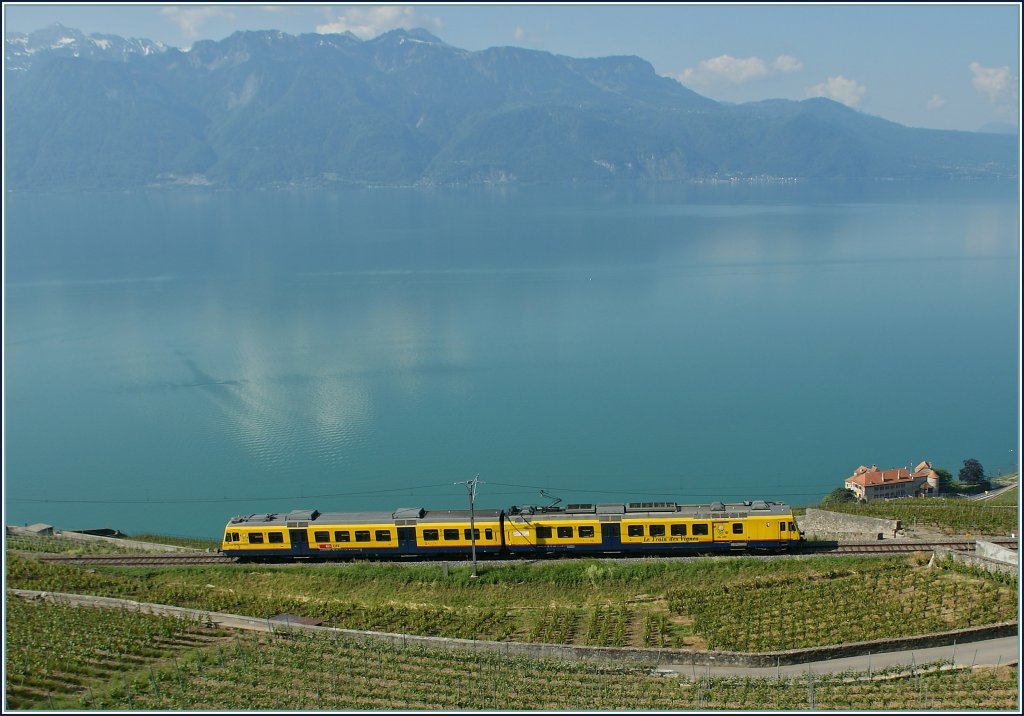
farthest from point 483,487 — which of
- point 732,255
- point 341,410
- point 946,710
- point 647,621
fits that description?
point 732,255

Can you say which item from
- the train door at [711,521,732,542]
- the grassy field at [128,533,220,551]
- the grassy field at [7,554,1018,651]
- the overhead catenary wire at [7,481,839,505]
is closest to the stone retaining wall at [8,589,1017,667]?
the grassy field at [7,554,1018,651]

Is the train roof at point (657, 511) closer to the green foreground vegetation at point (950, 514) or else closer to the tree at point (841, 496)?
the green foreground vegetation at point (950, 514)

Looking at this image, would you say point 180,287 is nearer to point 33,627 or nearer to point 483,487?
point 483,487

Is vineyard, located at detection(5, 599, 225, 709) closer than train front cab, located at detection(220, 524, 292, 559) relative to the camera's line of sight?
Yes

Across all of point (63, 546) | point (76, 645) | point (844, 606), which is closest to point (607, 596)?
point (844, 606)

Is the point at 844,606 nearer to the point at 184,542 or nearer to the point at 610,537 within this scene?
the point at 610,537

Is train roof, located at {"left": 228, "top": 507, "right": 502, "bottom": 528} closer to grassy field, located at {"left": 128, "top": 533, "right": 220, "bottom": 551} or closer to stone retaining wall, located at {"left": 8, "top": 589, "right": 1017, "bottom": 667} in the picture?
grassy field, located at {"left": 128, "top": 533, "right": 220, "bottom": 551}

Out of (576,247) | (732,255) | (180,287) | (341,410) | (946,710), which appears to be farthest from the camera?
(576,247)
